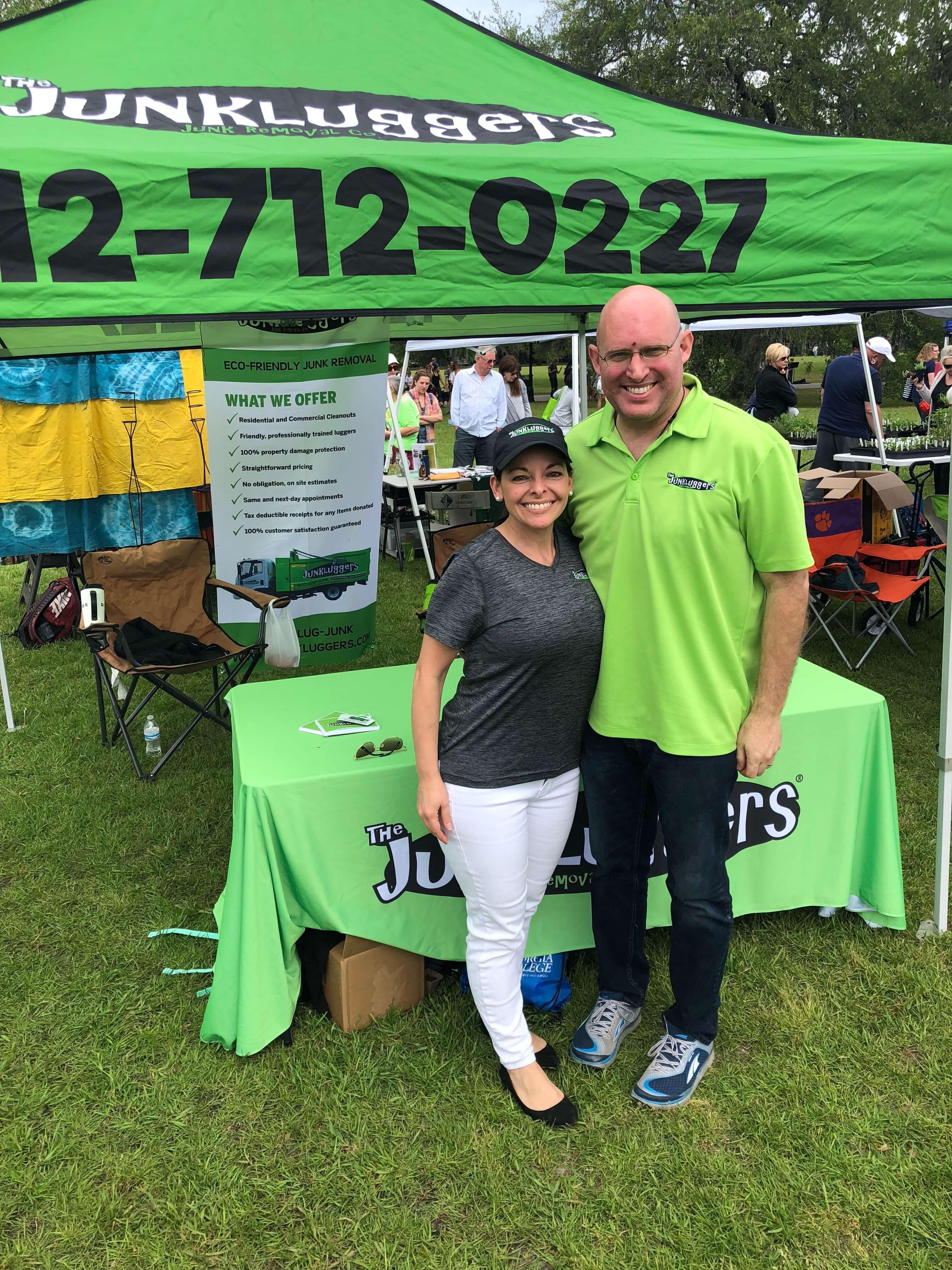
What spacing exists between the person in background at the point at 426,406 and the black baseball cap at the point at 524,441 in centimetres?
1090

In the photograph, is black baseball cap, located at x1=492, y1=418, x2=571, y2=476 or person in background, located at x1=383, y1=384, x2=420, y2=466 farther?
person in background, located at x1=383, y1=384, x2=420, y2=466

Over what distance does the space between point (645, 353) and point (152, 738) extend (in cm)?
352

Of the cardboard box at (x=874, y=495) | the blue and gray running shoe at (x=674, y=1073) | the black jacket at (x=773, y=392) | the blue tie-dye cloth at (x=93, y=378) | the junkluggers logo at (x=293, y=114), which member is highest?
the junkluggers logo at (x=293, y=114)

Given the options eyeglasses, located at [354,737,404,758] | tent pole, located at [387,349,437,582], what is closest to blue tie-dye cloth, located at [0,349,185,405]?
tent pole, located at [387,349,437,582]

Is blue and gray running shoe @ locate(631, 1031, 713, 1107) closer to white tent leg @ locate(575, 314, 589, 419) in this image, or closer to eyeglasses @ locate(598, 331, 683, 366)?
eyeglasses @ locate(598, 331, 683, 366)

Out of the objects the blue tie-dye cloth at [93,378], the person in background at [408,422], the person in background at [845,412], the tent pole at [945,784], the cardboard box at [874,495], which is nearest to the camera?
the tent pole at [945,784]

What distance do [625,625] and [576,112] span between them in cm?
168

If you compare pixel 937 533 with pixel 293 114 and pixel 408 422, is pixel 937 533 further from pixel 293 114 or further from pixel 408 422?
pixel 408 422

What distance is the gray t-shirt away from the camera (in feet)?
6.75

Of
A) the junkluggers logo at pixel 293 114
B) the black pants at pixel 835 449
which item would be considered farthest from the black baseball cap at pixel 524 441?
the black pants at pixel 835 449

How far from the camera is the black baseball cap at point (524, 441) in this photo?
202 cm

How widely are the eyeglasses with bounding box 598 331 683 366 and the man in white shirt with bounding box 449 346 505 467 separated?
801 cm

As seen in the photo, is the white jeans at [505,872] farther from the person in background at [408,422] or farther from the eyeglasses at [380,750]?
the person in background at [408,422]

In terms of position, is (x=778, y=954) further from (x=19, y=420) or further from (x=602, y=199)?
(x=19, y=420)
